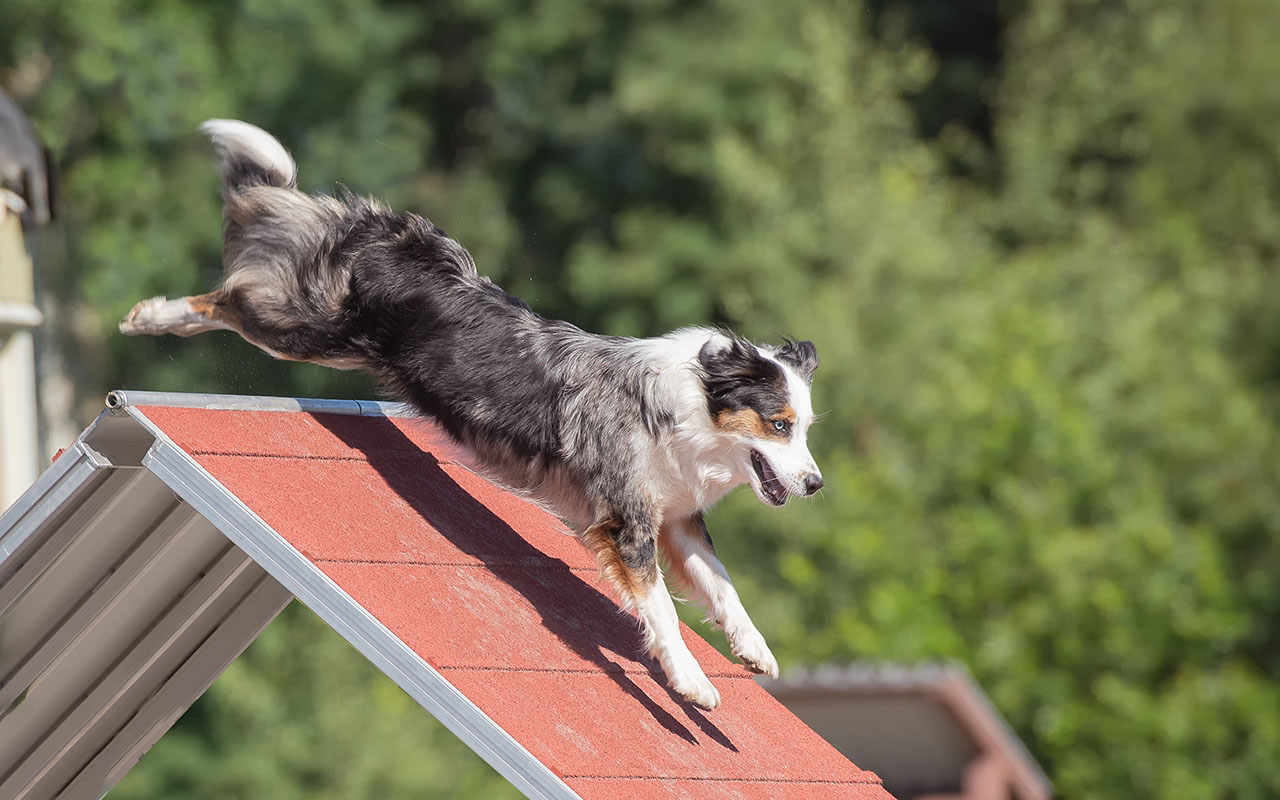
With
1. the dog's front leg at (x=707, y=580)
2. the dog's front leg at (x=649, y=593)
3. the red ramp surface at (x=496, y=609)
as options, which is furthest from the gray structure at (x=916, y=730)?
the dog's front leg at (x=649, y=593)

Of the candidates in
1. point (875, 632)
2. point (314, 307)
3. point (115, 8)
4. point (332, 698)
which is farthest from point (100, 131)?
point (314, 307)

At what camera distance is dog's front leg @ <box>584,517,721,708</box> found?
454 cm

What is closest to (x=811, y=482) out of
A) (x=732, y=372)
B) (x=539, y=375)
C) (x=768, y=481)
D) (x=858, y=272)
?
(x=768, y=481)

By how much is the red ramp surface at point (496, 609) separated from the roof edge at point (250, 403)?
0.03 m

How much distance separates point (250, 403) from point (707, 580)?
1321mm

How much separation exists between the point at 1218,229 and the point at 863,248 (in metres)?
5.86

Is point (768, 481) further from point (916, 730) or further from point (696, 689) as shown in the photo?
point (916, 730)

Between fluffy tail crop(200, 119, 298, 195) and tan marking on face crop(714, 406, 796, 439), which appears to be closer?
tan marking on face crop(714, 406, 796, 439)

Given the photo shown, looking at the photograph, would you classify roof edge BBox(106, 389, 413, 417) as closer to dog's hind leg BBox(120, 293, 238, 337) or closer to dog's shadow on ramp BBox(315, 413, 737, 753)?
dog's shadow on ramp BBox(315, 413, 737, 753)

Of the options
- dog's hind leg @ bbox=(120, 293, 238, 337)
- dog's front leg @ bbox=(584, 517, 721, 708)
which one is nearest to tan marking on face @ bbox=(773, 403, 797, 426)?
dog's front leg @ bbox=(584, 517, 721, 708)

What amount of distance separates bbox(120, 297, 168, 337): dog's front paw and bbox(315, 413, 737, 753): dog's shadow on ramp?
62cm

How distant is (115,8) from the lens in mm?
21203

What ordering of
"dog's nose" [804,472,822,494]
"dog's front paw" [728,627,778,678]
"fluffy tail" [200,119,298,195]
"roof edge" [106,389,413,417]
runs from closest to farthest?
"roof edge" [106,389,413,417] < "dog's nose" [804,472,822,494] < "dog's front paw" [728,627,778,678] < "fluffy tail" [200,119,298,195]

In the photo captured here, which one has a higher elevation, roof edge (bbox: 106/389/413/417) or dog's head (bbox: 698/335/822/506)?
dog's head (bbox: 698/335/822/506)
